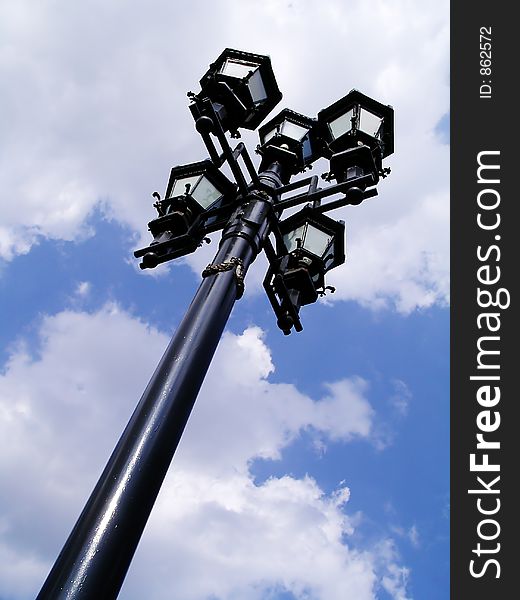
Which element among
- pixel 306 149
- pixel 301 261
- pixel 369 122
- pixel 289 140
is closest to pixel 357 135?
pixel 369 122

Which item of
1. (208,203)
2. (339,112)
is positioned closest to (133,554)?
(208,203)

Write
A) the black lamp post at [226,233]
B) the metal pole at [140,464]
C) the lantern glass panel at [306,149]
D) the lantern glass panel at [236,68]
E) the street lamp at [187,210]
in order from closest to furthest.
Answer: the metal pole at [140,464], the black lamp post at [226,233], the street lamp at [187,210], the lantern glass panel at [236,68], the lantern glass panel at [306,149]

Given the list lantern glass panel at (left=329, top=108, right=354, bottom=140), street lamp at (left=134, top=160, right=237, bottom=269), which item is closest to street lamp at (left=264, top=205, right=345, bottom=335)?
street lamp at (left=134, top=160, right=237, bottom=269)

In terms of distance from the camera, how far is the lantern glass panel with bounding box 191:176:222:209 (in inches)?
198

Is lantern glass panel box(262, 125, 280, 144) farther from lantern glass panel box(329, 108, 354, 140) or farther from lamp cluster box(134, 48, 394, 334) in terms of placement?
lantern glass panel box(329, 108, 354, 140)

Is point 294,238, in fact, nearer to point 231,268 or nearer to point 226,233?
point 226,233

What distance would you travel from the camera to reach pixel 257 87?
5.72 m

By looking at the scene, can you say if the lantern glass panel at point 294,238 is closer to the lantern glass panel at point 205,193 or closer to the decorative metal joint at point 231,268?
the lantern glass panel at point 205,193

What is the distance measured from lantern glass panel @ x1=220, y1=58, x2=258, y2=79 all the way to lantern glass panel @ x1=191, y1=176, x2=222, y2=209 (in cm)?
129

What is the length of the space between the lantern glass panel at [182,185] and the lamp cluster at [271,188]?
0.5 inches

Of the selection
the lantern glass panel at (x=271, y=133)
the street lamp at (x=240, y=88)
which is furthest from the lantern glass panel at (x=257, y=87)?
the lantern glass panel at (x=271, y=133)

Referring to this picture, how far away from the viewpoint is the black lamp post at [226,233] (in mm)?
2381

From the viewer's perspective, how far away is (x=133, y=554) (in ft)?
7.53

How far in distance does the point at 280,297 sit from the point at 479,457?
2.50 m
